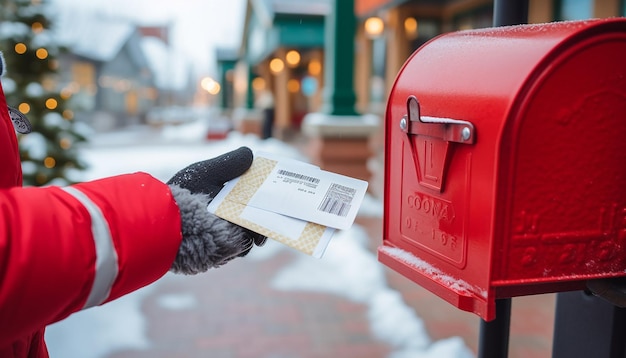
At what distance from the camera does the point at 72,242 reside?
1038mm

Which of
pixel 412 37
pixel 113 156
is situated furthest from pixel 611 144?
pixel 113 156

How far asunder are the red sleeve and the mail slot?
0.69 meters

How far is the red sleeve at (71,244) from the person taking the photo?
0.98m

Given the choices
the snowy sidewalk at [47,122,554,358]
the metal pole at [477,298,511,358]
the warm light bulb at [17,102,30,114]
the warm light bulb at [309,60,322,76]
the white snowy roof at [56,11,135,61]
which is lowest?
the snowy sidewalk at [47,122,554,358]

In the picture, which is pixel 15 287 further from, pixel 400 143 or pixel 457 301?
pixel 400 143

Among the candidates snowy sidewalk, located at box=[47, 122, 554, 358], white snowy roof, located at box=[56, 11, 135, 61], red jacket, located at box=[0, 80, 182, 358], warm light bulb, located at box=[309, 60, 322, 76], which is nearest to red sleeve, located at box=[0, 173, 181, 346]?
red jacket, located at box=[0, 80, 182, 358]

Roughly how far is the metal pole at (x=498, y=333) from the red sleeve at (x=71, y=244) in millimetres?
1016

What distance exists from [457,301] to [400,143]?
51cm

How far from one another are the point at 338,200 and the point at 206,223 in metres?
0.35

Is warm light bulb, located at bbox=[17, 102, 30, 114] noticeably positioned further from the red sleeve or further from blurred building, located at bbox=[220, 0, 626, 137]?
the red sleeve

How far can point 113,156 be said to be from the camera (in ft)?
51.3

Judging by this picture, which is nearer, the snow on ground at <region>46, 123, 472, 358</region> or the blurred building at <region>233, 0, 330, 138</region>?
the snow on ground at <region>46, 123, 472, 358</region>

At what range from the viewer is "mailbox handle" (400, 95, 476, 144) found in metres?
1.28

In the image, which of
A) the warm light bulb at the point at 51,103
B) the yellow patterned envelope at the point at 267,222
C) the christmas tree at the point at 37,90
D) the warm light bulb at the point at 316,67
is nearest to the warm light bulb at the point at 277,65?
the warm light bulb at the point at 316,67
